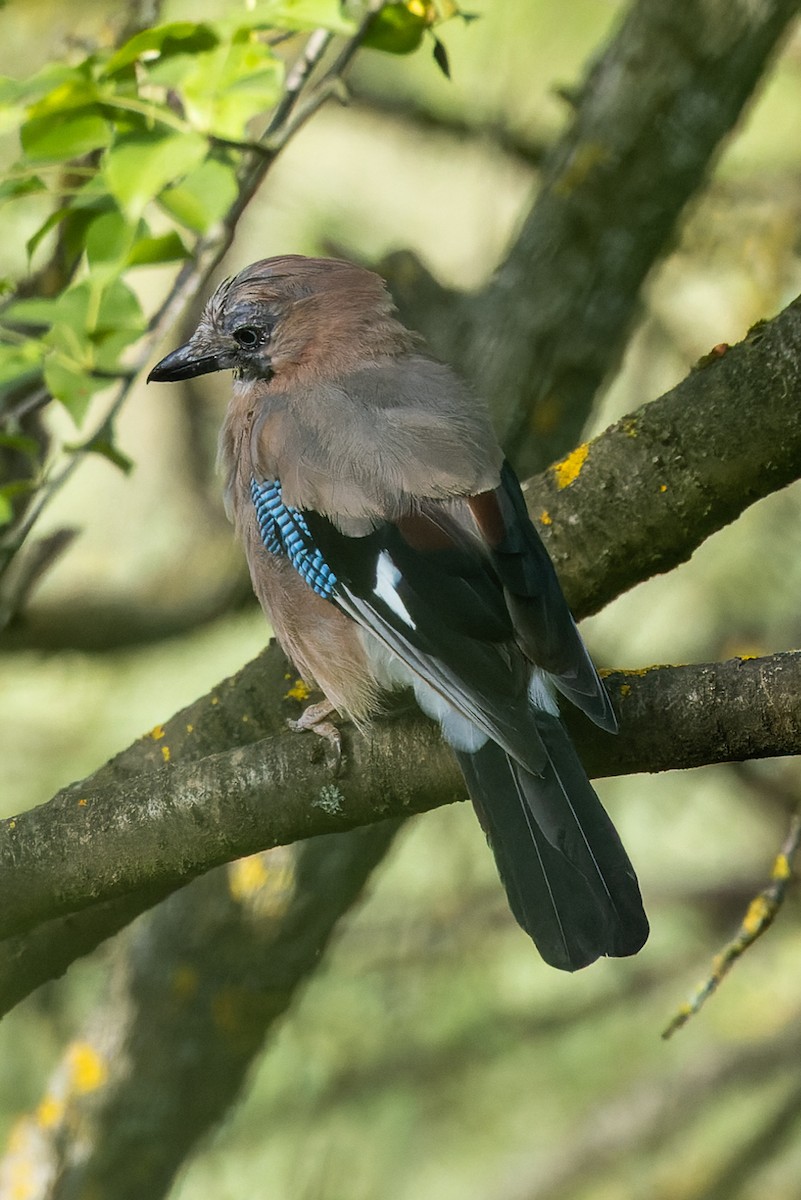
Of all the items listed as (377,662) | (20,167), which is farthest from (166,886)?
(20,167)

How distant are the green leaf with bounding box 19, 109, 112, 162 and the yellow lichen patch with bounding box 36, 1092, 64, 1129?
2982 mm

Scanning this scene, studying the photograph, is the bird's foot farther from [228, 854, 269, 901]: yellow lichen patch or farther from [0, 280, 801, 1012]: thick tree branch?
[228, 854, 269, 901]: yellow lichen patch

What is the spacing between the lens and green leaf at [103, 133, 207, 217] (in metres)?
2.29

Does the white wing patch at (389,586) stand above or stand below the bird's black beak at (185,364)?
above

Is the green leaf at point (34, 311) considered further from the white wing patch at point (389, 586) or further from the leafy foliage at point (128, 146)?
the white wing patch at point (389, 586)

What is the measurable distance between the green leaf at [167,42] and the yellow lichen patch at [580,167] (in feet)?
6.48

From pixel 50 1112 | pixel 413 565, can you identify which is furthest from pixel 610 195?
pixel 50 1112

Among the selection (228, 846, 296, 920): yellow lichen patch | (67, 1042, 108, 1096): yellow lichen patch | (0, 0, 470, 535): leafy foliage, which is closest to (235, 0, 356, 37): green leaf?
(0, 0, 470, 535): leafy foliage

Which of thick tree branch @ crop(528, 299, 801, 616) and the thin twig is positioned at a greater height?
thick tree branch @ crop(528, 299, 801, 616)

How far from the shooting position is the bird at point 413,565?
259 cm

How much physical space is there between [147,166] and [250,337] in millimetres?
1333

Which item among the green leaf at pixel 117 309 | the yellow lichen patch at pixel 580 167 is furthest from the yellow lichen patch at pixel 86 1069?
the yellow lichen patch at pixel 580 167

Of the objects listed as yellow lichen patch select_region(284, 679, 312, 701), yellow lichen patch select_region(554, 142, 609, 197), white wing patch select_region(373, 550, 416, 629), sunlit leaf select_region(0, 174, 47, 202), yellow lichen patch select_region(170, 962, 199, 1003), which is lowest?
yellow lichen patch select_region(170, 962, 199, 1003)

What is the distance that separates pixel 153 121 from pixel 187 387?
323 cm
